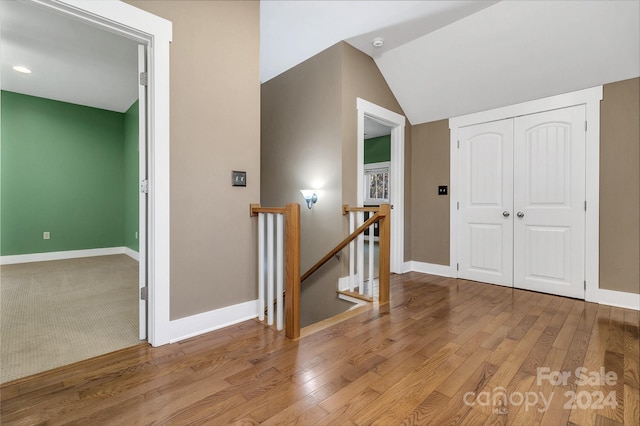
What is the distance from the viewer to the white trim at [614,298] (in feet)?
8.98

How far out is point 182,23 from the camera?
6.61ft

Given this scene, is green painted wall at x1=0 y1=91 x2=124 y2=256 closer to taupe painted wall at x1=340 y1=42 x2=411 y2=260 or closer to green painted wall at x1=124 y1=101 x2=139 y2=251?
green painted wall at x1=124 y1=101 x2=139 y2=251

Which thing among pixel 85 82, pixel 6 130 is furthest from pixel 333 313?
pixel 6 130

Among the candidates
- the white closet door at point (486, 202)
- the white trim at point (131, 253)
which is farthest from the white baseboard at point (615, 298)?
the white trim at point (131, 253)

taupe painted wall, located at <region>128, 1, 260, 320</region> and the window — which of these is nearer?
taupe painted wall, located at <region>128, 1, 260, 320</region>

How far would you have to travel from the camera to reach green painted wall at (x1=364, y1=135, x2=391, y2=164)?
24.1 feet

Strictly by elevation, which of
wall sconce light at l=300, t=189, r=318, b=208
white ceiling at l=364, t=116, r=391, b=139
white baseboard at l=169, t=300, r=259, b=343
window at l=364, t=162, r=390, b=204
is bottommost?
white baseboard at l=169, t=300, r=259, b=343

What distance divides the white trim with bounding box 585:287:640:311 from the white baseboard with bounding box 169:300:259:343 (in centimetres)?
334

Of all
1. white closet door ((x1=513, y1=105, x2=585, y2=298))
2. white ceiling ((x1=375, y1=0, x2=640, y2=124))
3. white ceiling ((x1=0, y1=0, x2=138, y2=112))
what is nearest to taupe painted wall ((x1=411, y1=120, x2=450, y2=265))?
white ceiling ((x1=375, y1=0, x2=640, y2=124))

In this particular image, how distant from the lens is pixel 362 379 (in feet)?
5.20

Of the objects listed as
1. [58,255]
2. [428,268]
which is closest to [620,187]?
[428,268]

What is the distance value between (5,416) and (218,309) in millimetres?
1132

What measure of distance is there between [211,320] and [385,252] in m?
1.69

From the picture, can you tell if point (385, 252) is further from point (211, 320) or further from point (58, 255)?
point (58, 255)
